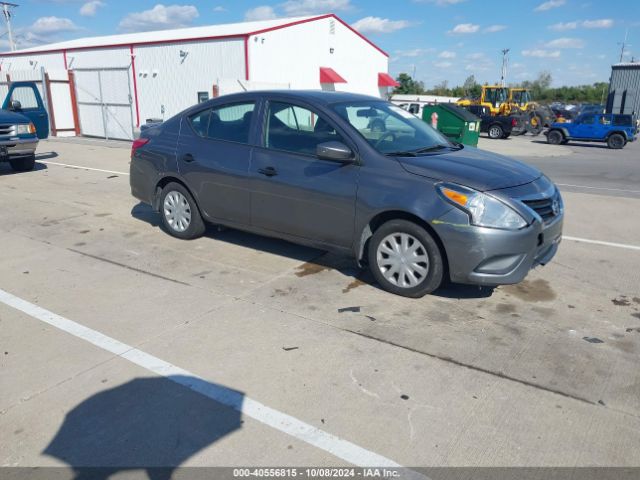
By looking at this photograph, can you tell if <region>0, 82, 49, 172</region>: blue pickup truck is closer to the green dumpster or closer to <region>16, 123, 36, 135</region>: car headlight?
<region>16, 123, 36, 135</region>: car headlight

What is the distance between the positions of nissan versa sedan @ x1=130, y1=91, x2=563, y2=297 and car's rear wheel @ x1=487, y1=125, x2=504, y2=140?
21935 millimetres

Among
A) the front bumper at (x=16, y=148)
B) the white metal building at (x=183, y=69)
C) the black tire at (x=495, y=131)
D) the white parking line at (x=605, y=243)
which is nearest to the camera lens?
the white parking line at (x=605, y=243)

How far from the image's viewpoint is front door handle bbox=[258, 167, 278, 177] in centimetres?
516

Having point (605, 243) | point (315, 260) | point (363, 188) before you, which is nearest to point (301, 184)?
point (363, 188)

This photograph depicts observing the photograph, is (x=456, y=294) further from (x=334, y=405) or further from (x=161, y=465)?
(x=161, y=465)

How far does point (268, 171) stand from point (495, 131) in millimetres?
23225

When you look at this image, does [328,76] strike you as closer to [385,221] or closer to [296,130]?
[296,130]

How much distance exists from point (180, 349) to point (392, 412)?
160 centimetres

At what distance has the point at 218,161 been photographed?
5594 millimetres

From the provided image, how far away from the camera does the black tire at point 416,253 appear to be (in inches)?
171

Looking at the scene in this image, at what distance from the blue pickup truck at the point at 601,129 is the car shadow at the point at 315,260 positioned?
20695 millimetres

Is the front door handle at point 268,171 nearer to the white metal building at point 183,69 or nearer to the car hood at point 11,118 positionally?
the car hood at point 11,118

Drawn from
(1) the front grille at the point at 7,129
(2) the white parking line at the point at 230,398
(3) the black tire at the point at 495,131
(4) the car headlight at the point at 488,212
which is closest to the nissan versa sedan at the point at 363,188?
(4) the car headlight at the point at 488,212

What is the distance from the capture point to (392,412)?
3.00 m
